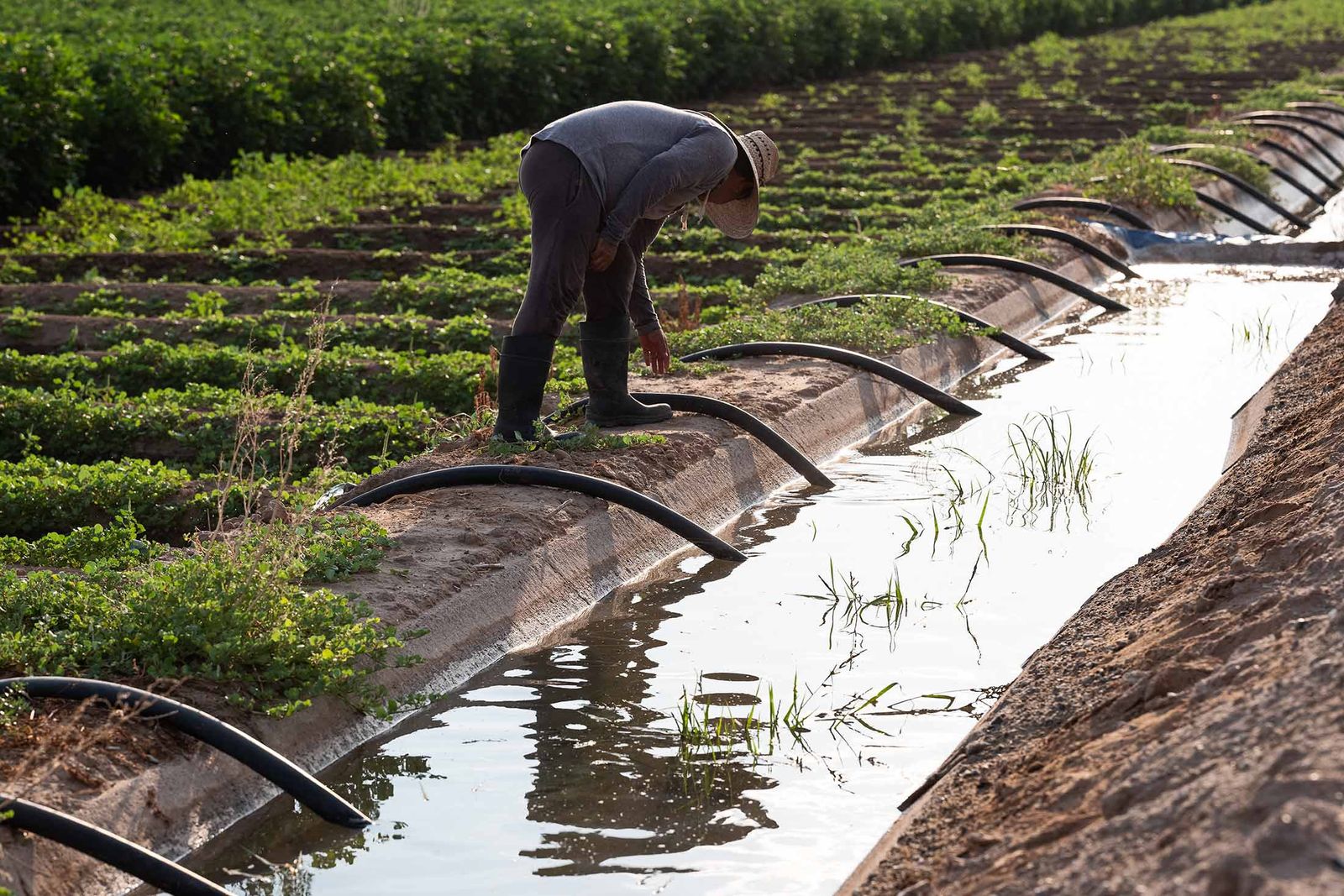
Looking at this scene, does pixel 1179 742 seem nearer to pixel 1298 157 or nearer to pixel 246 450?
pixel 246 450

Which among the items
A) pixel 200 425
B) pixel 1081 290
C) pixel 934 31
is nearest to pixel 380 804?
pixel 200 425

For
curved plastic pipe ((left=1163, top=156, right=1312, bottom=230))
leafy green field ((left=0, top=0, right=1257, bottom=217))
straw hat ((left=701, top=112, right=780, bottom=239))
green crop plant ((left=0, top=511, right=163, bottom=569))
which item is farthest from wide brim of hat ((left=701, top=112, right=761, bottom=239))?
leafy green field ((left=0, top=0, right=1257, bottom=217))

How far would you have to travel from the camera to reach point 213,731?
12.7 ft

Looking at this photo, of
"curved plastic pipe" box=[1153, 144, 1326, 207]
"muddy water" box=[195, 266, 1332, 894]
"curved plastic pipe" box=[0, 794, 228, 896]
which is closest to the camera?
"curved plastic pipe" box=[0, 794, 228, 896]

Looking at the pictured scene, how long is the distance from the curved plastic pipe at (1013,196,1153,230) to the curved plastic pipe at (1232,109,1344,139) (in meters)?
5.45

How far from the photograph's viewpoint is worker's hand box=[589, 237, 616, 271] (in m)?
5.94

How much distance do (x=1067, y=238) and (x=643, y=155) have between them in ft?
20.4

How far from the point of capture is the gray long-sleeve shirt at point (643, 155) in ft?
19.1

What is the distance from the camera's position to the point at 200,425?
7.22 meters

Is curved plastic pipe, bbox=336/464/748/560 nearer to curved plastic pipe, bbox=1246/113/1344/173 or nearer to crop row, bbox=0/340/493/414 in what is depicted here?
crop row, bbox=0/340/493/414

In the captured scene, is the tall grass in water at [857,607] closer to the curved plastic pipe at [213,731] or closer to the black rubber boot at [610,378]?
the black rubber boot at [610,378]

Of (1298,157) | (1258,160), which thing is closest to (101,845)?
(1258,160)

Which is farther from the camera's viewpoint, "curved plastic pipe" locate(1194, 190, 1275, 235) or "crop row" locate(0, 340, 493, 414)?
"curved plastic pipe" locate(1194, 190, 1275, 235)

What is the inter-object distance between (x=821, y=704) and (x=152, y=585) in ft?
6.00
